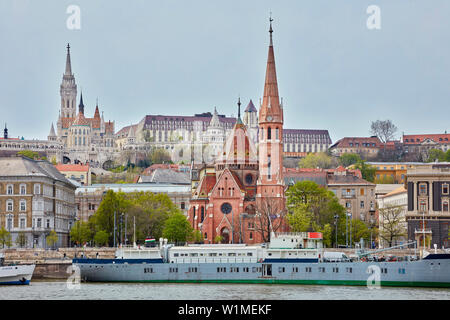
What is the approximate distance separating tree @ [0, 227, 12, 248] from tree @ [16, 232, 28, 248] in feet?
9.26

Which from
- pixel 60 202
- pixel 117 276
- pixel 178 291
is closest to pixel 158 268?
pixel 117 276

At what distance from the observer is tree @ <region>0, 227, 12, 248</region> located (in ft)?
407

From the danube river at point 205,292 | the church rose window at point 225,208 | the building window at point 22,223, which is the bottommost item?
the danube river at point 205,292

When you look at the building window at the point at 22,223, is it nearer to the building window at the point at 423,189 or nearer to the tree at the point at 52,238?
the tree at the point at 52,238

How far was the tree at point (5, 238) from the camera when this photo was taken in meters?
124

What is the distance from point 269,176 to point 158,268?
51556 mm

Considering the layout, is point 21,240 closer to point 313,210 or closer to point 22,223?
point 22,223

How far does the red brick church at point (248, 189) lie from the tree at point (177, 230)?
27.7 ft

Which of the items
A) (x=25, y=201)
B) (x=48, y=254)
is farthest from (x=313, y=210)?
(x=48, y=254)

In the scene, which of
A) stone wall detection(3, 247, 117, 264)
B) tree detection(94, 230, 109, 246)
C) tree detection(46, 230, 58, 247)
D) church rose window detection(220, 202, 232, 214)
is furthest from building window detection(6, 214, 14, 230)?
church rose window detection(220, 202, 232, 214)

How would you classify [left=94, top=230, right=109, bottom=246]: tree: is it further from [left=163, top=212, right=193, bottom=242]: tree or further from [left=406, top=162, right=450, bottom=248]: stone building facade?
[left=406, top=162, right=450, bottom=248]: stone building facade

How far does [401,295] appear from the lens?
82.4m

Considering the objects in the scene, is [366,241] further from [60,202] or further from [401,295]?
[401,295]

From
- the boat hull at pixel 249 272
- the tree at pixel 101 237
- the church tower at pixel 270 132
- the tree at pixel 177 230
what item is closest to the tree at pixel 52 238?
the tree at pixel 101 237
